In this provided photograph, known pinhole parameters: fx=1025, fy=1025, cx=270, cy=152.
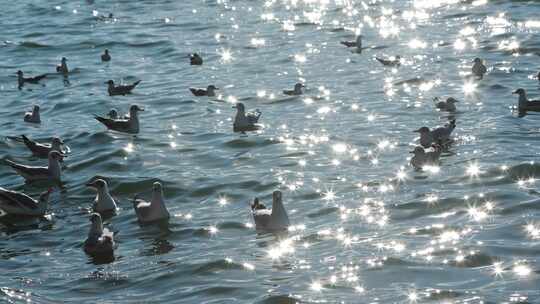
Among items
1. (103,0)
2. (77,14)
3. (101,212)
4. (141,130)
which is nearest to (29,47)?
(77,14)

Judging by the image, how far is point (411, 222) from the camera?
20.4 metres

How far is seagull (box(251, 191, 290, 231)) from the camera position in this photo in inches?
796

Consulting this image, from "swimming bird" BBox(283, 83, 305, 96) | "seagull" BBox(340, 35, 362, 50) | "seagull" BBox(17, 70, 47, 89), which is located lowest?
"seagull" BBox(17, 70, 47, 89)

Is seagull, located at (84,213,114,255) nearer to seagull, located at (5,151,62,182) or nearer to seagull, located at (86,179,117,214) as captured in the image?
seagull, located at (86,179,117,214)

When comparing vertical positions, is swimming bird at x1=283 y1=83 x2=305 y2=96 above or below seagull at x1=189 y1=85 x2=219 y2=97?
above

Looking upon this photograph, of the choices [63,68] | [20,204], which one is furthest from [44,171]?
[63,68]

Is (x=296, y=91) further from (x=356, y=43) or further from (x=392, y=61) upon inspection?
(x=356, y=43)

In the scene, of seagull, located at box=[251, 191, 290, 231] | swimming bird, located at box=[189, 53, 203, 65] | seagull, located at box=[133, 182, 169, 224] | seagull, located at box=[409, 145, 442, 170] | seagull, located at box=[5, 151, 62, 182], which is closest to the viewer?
seagull, located at box=[251, 191, 290, 231]

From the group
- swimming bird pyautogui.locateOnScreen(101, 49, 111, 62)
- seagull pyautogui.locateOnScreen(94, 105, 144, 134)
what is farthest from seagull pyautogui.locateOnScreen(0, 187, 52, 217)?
swimming bird pyautogui.locateOnScreen(101, 49, 111, 62)

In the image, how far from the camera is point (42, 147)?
27.5 m

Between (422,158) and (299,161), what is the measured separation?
10.6 feet

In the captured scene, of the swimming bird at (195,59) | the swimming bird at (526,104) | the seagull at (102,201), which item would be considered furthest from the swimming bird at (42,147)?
the swimming bird at (526,104)

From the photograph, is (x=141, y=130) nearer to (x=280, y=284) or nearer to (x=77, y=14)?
(x=280, y=284)

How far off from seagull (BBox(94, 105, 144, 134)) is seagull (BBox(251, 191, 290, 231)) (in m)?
9.70
